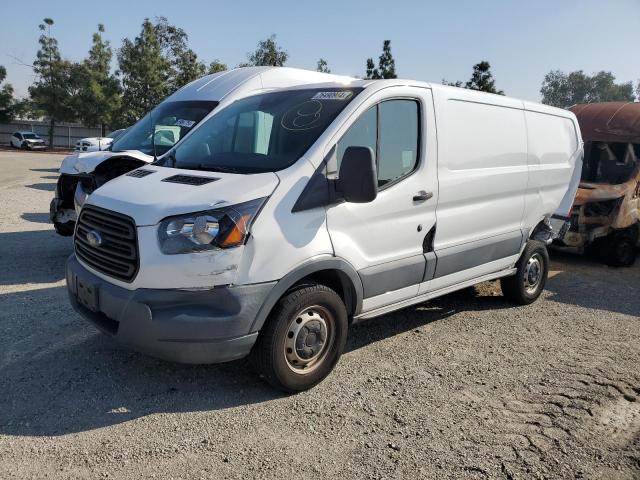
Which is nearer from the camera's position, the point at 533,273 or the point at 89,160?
the point at 533,273

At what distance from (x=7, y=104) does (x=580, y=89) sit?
108783mm

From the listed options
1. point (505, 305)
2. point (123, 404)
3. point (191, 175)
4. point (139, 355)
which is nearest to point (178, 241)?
point (191, 175)

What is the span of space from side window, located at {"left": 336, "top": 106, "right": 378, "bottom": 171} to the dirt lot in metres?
1.74

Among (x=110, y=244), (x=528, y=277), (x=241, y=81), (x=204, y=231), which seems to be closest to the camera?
(x=204, y=231)

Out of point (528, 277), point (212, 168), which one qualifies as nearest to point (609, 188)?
point (528, 277)

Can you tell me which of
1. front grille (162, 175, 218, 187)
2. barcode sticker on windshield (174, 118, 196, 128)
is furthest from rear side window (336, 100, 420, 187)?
barcode sticker on windshield (174, 118, 196, 128)

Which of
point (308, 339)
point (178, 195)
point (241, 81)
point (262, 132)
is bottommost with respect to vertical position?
point (308, 339)

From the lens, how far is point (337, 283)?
12.8 feet

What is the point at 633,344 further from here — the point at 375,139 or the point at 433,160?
the point at 375,139

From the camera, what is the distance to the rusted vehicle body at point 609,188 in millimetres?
8195

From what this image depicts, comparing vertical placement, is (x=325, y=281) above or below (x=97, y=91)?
below

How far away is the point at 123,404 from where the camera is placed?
3496 mm

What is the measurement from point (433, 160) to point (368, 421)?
2.15m

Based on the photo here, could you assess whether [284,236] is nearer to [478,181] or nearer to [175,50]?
[478,181]
